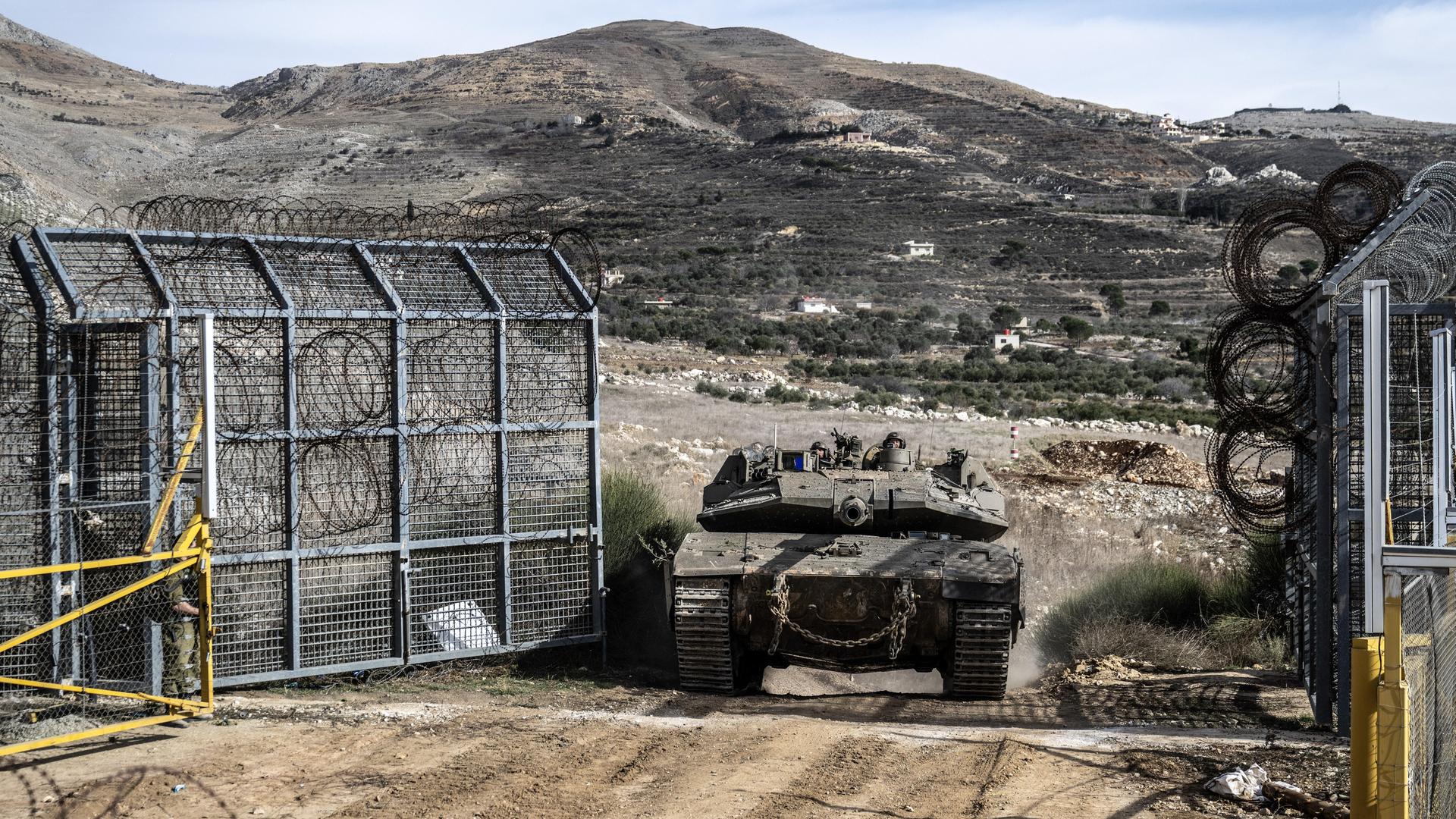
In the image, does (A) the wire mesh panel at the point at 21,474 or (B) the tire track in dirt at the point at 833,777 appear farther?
(A) the wire mesh panel at the point at 21,474

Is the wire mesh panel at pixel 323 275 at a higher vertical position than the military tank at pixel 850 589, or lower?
Answer: higher

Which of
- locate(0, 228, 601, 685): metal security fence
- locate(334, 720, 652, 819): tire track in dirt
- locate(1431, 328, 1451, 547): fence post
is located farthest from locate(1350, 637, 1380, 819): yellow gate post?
locate(0, 228, 601, 685): metal security fence

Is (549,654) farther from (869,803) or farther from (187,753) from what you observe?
(869,803)

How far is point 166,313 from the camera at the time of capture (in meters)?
8.65

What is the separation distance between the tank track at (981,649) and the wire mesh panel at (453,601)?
3.56 m

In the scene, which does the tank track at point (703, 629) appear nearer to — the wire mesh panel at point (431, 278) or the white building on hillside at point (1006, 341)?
the wire mesh panel at point (431, 278)

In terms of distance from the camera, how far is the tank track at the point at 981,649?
9.81m

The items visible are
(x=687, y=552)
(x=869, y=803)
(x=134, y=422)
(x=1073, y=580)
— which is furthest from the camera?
(x=1073, y=580)

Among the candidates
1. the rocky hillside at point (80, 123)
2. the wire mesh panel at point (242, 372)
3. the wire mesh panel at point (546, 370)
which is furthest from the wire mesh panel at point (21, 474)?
the rocky hillside at point (80, 123)

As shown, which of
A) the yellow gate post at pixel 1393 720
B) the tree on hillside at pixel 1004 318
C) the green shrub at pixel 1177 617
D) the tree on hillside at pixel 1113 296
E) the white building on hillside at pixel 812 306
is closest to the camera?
the yellow gate post at pixel 1393 720

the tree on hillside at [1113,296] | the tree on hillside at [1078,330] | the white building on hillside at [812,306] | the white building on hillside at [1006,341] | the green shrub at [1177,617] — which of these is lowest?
the green shrub at [1177,617]

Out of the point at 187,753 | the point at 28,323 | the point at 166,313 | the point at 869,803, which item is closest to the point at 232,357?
the point at 166,313

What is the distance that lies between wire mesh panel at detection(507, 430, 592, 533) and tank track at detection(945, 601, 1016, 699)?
314cm

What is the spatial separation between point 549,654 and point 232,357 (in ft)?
11.4
